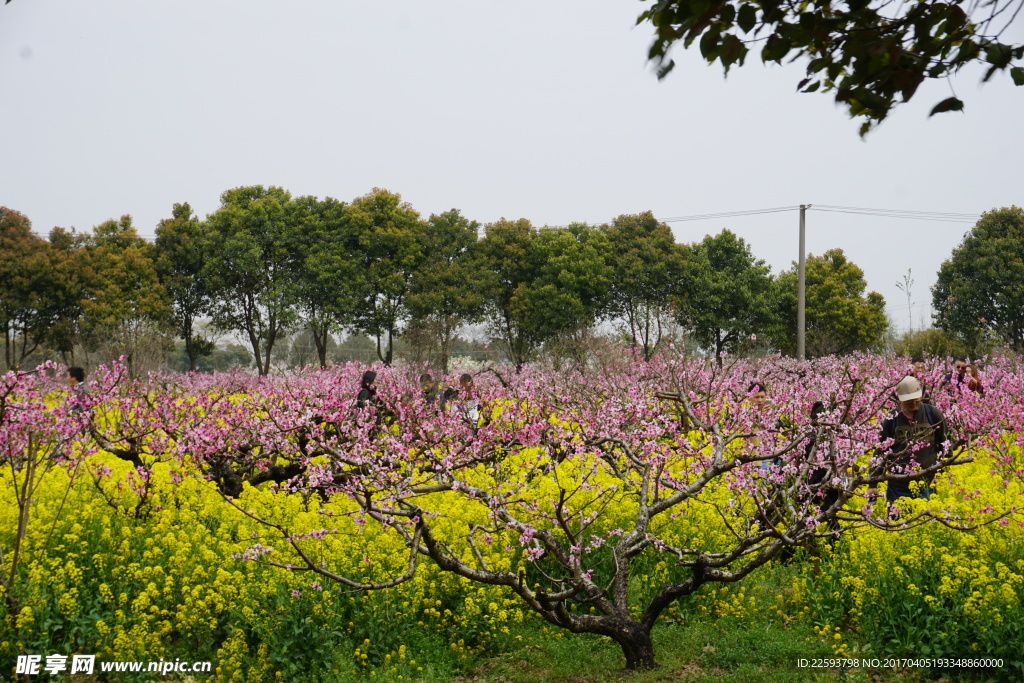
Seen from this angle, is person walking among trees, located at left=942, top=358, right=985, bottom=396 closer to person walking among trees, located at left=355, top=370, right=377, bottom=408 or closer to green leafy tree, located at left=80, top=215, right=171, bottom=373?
person walking among trees, located at left=355, top=370, right=377, bottom=408

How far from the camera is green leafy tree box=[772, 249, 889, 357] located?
53.6 metres

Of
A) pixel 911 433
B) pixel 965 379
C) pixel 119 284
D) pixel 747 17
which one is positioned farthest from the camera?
pixel 119 284

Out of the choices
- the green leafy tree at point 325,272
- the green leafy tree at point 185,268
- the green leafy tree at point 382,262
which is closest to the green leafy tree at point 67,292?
the green leafy tree at point 185,268

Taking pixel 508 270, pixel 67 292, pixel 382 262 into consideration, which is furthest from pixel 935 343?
pixel 67 292

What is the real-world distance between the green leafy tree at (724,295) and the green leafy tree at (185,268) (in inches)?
1096

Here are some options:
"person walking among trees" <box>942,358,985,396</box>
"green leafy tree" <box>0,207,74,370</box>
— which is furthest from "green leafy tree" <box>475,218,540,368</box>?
"person walking among trees" <box>942,358,985,396</box>

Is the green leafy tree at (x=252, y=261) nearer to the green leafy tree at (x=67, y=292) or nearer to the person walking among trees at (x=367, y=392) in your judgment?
the green leafy tree at (x=67, y=292)

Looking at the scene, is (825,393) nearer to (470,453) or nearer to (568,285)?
(470,453)

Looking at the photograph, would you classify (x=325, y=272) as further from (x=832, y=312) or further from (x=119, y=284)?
(x=832, y=312)

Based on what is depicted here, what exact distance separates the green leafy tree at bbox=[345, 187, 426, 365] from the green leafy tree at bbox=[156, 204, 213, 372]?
8398 millimetres

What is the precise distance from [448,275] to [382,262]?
377 centimetres

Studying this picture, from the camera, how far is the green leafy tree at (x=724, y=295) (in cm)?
5081

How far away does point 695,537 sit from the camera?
27.6 feet

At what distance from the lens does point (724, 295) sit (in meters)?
50.9
